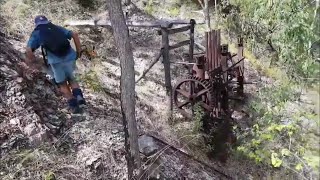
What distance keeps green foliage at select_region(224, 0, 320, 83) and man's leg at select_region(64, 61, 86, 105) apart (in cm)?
296

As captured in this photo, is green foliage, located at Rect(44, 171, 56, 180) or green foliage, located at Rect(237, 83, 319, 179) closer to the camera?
green foliage, located at Rect(237, 83, 319, 179)

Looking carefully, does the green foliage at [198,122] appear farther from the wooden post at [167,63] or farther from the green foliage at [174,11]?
the green foliage at [174,11]

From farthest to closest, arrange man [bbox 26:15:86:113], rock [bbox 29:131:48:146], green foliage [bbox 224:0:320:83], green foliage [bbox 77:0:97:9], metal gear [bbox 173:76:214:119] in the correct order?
green foliage [bbox 77:0:97:9] < metal gear [bbox 173:76:214:119] < green foliage [bbox 224:0:320:83] < man [bbox 26:15:86:113] < rock [bbox 29:131:48:146]

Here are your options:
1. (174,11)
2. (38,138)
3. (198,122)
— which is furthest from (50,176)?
(174,11)

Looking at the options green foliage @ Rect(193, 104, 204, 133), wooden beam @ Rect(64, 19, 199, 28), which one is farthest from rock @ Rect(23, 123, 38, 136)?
wooden beam @ Rect(64, 19, 199, 28)

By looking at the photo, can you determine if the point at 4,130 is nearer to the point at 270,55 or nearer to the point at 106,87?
the point at 106,87

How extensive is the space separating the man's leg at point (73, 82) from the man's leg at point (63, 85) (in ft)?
0.18

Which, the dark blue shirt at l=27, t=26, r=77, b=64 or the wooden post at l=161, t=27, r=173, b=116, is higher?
the dark blue shirt at l=27, t=26, r=77, b=64

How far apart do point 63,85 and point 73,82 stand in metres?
0.15

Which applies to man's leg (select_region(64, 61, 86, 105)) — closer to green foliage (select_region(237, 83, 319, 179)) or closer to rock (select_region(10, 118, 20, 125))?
rock (select_region(10, 118, 20, 125))

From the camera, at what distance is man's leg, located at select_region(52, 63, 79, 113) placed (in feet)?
16.9

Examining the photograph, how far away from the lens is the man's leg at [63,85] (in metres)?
5.15

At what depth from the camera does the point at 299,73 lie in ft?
21.1

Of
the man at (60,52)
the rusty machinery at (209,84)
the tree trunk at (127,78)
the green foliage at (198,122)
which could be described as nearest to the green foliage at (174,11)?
the rusty machinery at (209,84)
